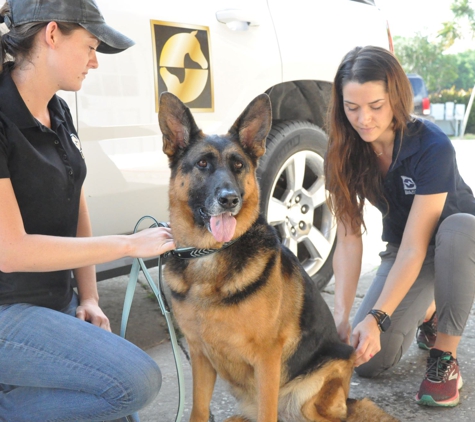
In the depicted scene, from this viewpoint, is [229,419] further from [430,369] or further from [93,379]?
[430,369]

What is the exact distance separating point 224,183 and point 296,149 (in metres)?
1.56

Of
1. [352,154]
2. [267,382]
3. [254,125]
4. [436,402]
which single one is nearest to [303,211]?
[352,154]

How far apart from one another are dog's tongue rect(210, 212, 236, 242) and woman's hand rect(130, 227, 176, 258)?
259 mm

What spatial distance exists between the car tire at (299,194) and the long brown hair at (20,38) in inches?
68.7

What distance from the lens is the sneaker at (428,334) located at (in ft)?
11.4

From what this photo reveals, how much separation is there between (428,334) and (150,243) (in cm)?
207

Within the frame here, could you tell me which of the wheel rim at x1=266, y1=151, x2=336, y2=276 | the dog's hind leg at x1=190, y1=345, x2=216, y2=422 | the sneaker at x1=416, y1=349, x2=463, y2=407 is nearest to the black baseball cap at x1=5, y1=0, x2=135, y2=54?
the dog's hind leg at x1=190, y1=345, x2=216, y2=422

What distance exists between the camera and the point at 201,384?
2.57 metres

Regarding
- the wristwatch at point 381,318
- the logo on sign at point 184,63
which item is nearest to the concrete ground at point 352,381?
the wristwatch at point 381,318

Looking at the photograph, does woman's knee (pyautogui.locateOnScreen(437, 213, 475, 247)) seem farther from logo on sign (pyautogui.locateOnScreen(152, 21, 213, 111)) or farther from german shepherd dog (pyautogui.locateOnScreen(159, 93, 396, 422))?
logo on sign (pyautogui.locateOnScreen(152, 21, 213, 111))

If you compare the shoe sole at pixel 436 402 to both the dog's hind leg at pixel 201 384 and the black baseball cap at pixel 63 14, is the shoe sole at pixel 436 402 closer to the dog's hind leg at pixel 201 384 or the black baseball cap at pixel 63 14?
the dog's hind leg at pixel 201 384

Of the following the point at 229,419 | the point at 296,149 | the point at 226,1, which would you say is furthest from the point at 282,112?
the point at 229,419

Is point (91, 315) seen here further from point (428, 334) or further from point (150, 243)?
point (428, 334)

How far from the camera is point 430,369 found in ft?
9.58
